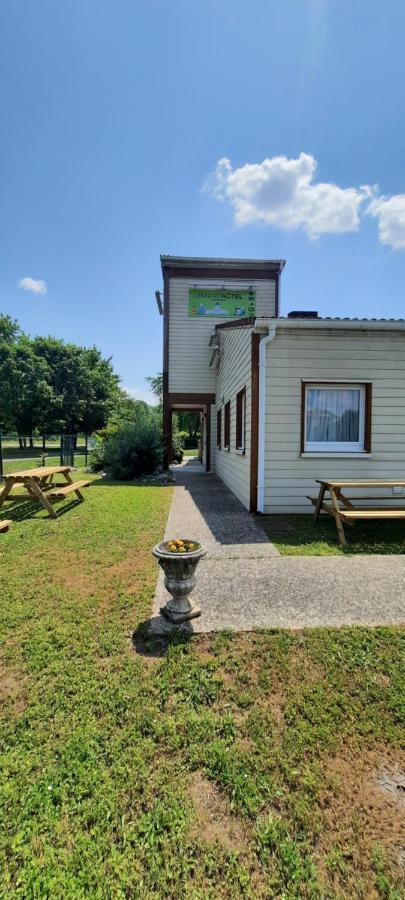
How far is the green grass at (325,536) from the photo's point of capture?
4.83 metres

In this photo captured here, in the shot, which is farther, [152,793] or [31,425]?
[31,425]

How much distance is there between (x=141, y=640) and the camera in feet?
8.93

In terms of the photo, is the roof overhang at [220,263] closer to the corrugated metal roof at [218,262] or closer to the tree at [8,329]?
the corrugated metal roof at [218,262]

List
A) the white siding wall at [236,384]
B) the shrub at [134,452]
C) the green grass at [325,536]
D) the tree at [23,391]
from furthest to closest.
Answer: the tree at [23,391] → the shrub at [134,452] → the white siding wall at [236,384] → the green grass at [325,536]

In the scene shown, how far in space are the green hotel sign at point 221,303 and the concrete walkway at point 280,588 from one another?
36.0 feet

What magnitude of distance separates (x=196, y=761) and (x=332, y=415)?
20.0ft

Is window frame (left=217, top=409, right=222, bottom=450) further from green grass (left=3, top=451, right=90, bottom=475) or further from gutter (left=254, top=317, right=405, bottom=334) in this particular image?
green grass (left=3, top=451, right=90, bottom=475)

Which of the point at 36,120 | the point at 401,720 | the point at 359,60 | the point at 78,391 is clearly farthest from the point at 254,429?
the point at 78,391

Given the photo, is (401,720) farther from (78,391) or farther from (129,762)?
(78,391)

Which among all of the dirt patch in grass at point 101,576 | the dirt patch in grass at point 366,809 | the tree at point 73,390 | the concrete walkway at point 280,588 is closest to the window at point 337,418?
the concrete walkway at point 280,588

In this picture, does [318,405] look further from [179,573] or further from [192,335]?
[192,335]

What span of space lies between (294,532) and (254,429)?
2.05 meters

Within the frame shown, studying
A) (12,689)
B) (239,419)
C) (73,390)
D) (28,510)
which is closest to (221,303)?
(239,419)

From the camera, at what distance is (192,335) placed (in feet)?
47.1
